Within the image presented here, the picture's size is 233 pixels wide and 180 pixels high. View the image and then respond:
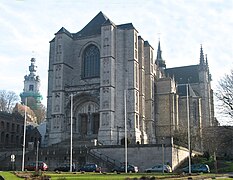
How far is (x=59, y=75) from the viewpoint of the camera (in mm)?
59969

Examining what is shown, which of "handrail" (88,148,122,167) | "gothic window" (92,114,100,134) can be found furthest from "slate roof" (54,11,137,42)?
"handrail" (88,148,122,167)

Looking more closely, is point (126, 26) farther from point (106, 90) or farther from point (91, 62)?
point (106, 90)

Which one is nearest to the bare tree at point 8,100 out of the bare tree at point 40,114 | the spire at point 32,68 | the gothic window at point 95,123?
the bare tree at point 40,114

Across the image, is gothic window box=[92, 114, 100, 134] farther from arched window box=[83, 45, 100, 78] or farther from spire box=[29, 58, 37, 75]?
spire box=[29, 58, 37, 75]

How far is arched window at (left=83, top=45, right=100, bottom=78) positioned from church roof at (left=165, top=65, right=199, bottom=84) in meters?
33.2

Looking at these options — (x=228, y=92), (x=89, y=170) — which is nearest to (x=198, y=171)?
(x=228, y=92)

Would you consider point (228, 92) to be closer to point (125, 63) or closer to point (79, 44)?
point (125, 63)

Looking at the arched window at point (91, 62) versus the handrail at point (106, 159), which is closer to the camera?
the handrail at point (106, 159)

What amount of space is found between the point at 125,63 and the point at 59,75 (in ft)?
37.1

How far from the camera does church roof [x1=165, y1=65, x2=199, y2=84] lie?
89.4 metres

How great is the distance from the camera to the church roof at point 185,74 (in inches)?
3519

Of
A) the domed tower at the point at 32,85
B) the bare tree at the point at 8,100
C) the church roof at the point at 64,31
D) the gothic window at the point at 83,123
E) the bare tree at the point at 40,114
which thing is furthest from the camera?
the domed tower at the point at 32,85

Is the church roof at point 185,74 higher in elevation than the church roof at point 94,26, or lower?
lower

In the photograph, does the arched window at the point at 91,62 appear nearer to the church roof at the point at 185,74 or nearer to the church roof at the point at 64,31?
the church roof at the point at 64,31
